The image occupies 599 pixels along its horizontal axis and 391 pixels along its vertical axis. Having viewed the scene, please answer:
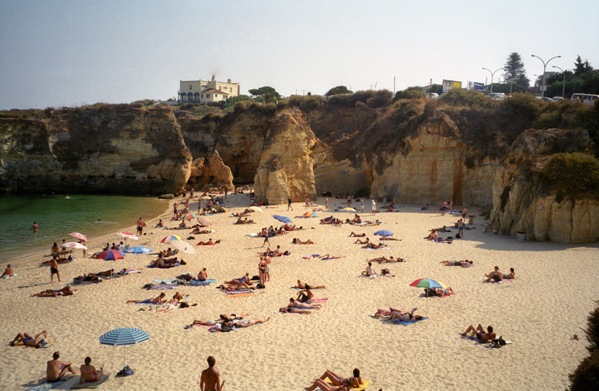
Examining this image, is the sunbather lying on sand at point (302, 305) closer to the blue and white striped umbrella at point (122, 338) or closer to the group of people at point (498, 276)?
the blue and white striped umbrella at point (122, 338)

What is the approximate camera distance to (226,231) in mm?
28531

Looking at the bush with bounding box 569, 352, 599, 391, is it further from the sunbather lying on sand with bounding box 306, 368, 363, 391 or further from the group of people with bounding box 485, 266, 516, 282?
the group of people with bounding box 485, 266, 516, 282

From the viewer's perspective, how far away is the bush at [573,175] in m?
22.1

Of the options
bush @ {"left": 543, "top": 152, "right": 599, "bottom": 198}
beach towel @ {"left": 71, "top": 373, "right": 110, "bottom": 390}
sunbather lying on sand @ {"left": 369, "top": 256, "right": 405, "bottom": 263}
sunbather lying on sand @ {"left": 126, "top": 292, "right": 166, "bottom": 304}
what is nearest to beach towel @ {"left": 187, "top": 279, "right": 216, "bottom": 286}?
sunbather lying on sand @ {"left": 126, "top": 292, "right": 166, "bottom": 304}

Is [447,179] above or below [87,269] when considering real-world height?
above

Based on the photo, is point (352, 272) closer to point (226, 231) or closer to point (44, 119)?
point (226, 231)

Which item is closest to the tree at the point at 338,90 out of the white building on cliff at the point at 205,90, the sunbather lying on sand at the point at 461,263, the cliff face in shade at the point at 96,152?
the cliff face in shade at the point at 96,152

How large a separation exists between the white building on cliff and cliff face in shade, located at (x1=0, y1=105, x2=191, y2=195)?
57.5 metres

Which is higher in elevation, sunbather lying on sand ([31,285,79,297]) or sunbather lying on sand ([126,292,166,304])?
sunbather lying on sand ([126,292,166,304])

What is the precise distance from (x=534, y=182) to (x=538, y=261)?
591 cm

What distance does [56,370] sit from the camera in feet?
33.9

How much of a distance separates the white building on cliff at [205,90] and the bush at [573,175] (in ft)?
309

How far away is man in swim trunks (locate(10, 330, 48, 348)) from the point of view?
12172 millimetres

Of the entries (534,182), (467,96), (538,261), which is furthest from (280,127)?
(538,261)
